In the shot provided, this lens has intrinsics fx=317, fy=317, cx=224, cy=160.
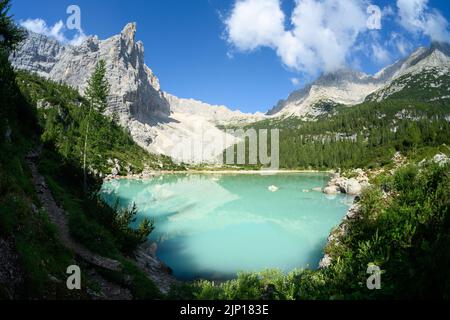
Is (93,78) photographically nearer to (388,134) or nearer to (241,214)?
(241,214)

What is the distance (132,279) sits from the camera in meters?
13.4

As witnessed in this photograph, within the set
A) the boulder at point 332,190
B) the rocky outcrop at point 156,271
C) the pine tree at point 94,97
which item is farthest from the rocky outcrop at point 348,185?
the rocky outcrop at point 156,271

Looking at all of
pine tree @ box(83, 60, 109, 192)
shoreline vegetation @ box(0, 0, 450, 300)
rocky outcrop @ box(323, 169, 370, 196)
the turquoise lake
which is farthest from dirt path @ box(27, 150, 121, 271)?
rocky outcrop @ box(323, 169, 370, 196)

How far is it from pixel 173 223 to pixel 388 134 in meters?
159

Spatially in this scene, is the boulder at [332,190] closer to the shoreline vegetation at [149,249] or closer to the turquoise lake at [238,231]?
the turquoise lake at [238,231]

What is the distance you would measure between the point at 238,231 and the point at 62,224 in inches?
924

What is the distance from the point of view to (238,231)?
3625cm

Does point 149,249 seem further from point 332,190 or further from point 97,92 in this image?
point 332,190

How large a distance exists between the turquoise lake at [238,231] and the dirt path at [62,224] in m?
9.28

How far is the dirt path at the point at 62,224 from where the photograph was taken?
535 inches

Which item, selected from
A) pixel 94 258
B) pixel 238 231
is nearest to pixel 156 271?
pixel 94 258

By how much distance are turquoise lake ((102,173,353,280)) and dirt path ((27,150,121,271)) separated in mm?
9285
